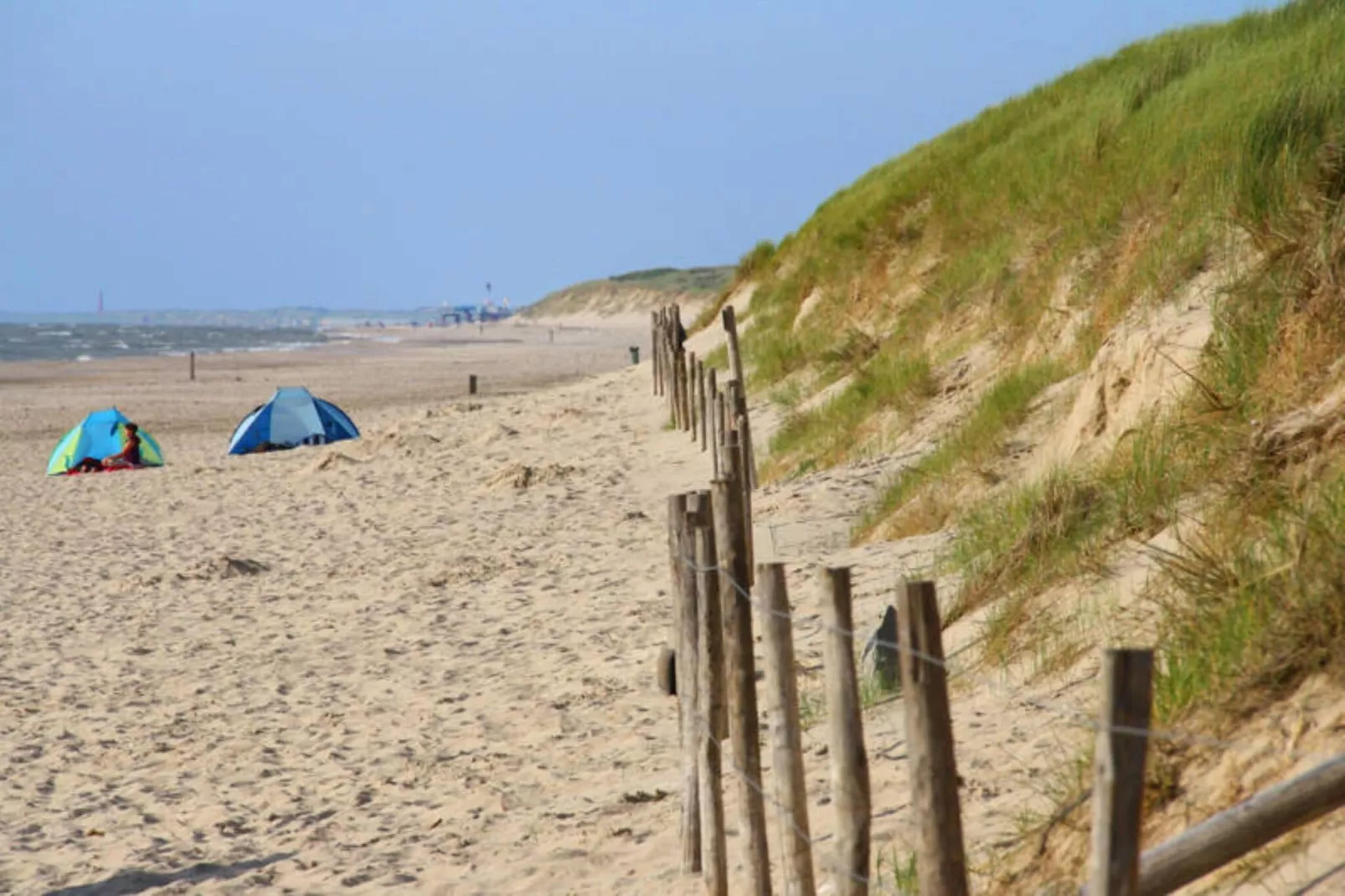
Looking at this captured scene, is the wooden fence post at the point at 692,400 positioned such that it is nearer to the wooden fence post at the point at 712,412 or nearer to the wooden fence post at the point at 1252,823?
the wooden fence post at the point at 712,412

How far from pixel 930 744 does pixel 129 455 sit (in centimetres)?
2083

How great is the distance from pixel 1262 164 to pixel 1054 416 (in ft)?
7.59

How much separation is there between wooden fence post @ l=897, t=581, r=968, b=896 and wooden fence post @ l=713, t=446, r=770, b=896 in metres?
1.48

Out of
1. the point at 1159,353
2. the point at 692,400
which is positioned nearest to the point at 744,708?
the point at 1159,353

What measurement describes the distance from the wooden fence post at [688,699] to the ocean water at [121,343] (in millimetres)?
61986

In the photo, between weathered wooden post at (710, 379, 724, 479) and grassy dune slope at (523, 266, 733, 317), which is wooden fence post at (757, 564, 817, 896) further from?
grassy dune slope at (523, 266, 733, 317)

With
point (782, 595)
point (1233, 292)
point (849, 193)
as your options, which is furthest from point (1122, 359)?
point (849, 193)

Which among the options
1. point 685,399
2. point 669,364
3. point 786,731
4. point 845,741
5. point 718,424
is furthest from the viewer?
point 669,364

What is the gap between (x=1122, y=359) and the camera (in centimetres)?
872

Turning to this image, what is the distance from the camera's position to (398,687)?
9.19m

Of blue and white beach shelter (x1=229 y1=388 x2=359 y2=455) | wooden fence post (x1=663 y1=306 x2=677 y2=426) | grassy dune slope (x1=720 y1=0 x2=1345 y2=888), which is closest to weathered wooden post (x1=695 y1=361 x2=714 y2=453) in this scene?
grassy dune slope (x1=720 y1=0 x2=1345 y2=888)

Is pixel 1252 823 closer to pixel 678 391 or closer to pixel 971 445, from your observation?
pixel 971 445

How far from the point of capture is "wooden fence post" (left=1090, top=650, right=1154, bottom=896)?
267 cm

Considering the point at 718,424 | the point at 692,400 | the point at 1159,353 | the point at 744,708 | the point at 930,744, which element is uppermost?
the point at 1159,353
